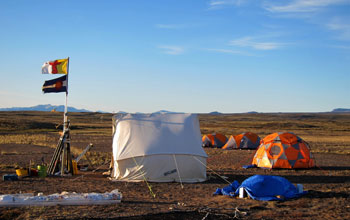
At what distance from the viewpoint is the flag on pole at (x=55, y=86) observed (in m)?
18.5

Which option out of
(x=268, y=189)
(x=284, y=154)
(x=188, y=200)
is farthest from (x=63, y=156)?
(x=284, y=154)

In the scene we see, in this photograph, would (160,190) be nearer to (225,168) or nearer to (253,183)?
(253,183)

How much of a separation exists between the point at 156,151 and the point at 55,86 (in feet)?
18.5

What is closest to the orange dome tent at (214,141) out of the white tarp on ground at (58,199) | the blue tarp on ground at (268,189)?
the blue tarp on ground at (268,189)

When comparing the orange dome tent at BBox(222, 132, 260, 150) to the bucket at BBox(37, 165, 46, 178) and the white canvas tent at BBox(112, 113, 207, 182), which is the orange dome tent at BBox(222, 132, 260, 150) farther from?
the bucket at BBox(37, 165, 46, 178)

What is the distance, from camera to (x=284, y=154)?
2116cm

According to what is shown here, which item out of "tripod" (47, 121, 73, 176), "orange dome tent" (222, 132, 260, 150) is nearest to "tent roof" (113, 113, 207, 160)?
"tripod" (47, 121, 73, 176)

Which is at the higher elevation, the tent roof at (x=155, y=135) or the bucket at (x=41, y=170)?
the tent roof at (x=155, y=135)

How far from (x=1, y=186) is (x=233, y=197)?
8.34 metres

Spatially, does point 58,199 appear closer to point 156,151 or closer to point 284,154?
point 156,151

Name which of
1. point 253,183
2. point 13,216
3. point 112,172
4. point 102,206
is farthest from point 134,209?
point 112,172

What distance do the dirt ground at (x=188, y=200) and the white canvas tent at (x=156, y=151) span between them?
64 cm

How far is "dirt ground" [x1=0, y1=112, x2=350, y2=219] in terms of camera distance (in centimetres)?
1066

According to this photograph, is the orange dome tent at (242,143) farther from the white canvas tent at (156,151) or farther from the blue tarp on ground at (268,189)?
the blue tarp on ground at (268,189)
